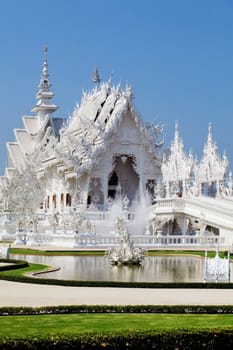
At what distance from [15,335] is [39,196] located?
32.9 m

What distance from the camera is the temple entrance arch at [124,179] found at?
43.8 m

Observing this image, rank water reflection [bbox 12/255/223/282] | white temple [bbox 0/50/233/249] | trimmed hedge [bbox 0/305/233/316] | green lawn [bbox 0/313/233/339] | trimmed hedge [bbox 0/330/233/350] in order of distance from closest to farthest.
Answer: trimmed hedge [bbox 0/330/233/350] < green lawn [bbox 0/313/233/339] < trimmed hedge [bbox 0/305/233/316] < water reflection [bbox 12/255/223/282] < white temple [bbox 0/50/233/249]

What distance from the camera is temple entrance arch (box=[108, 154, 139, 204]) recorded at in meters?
43.8

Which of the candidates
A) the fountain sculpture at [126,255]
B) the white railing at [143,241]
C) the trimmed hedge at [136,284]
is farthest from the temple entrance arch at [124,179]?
the trimmed hedge at [136,284]

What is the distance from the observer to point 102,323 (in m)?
9.30

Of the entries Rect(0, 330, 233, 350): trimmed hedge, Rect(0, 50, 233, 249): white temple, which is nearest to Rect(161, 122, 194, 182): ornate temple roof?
Rect(0, 50, 233, 249): white temple

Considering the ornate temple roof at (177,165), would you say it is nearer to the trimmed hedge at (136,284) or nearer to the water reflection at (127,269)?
the water reflection at (127,269)

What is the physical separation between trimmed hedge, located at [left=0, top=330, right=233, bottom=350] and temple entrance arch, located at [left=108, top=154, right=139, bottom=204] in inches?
1399

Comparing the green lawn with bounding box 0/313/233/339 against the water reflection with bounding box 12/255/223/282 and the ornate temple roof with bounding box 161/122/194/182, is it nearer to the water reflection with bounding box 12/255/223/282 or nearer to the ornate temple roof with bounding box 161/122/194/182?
the water reflection with bounding box 12/255/223/282

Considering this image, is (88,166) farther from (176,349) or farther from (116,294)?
(176,349)

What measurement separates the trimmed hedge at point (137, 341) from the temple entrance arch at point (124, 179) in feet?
117

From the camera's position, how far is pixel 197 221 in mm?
34656

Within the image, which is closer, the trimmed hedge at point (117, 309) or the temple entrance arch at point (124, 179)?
the trimmed hedge at point (117, 309)

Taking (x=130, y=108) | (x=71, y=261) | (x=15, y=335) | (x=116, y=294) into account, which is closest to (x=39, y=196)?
(x=130, y=108)
